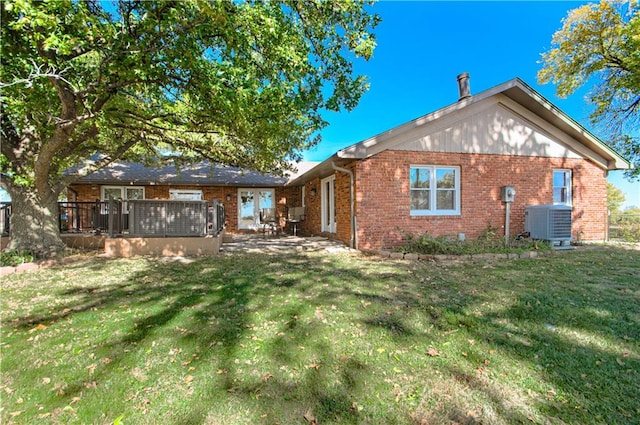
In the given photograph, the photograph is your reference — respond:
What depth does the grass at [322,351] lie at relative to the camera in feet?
7.00

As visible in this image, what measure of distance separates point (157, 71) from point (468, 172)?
27.8ft

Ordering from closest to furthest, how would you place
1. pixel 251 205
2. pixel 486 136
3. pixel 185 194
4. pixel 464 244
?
pixel 464 244
pixel 486 136
pixel 185 194
pixel 251 205

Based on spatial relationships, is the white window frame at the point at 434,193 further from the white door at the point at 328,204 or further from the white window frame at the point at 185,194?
the white window frame at the point at 185,194

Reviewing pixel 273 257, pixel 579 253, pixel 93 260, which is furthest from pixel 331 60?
pixel 579 253

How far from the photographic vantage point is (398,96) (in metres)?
17.6

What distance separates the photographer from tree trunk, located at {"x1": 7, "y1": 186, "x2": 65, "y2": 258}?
7.41m

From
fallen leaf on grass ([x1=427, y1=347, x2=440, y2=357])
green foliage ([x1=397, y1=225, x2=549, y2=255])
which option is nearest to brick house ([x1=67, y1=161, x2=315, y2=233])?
green foliage ([x1=397, y1=225, x2=549, y2=255])

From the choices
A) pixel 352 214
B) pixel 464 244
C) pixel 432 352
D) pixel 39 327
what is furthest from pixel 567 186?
pixel 39 327

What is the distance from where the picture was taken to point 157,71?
5344mm

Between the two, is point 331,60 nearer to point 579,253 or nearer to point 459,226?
point 459,226

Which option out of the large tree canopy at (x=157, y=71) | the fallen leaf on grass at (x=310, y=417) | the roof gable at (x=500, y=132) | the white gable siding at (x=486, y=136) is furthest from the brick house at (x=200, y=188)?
the fallen leaf on grass at (x=310, y=417)

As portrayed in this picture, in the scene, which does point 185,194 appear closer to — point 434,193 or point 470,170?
point 434,193

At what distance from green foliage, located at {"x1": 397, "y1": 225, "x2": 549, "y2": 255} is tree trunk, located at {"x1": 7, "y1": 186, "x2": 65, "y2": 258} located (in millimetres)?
8913

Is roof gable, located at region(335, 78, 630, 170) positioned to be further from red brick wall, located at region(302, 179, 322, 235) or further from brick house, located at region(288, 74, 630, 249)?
red brick wall, located at region(302, 179, 322, 235)
